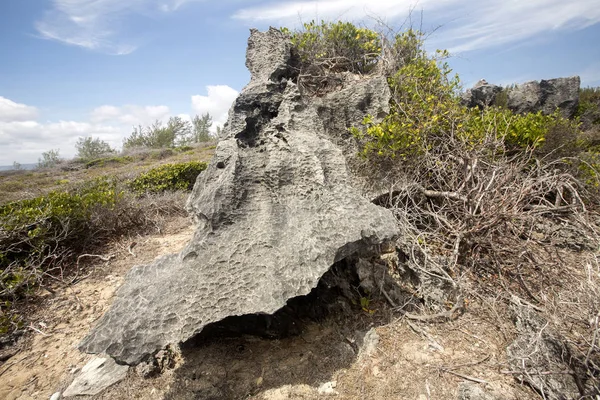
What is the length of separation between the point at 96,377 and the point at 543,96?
2022 cm

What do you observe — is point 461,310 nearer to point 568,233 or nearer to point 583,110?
point 568,233

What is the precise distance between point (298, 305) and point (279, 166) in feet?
A: 4.71

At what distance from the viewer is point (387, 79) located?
4.80 meters

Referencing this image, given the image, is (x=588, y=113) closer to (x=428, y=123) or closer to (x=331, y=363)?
(x=428, y=123)

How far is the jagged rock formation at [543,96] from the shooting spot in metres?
14.5

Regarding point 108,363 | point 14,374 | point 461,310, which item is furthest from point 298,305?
point 14,374

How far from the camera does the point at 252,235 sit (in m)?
2.40

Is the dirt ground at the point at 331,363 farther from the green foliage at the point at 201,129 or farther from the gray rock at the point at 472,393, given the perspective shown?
the green foliage at the point at 201,129

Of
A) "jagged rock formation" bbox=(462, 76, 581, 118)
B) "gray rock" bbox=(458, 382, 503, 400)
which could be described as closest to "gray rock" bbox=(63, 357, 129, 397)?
"gray rock" bbox=(458, 382, 503, 400)

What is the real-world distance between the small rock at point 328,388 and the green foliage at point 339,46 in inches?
190

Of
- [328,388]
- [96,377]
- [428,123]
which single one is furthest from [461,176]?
[96,377]

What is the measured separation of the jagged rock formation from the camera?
14.5 meters

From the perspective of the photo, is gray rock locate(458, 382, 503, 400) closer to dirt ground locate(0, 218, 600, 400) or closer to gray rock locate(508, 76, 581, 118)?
dirt ground locate(0, 218, 600, 400)

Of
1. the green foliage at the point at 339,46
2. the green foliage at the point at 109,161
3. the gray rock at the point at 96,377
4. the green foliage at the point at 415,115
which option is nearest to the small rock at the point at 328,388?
the gray rock at the point at 96,377
